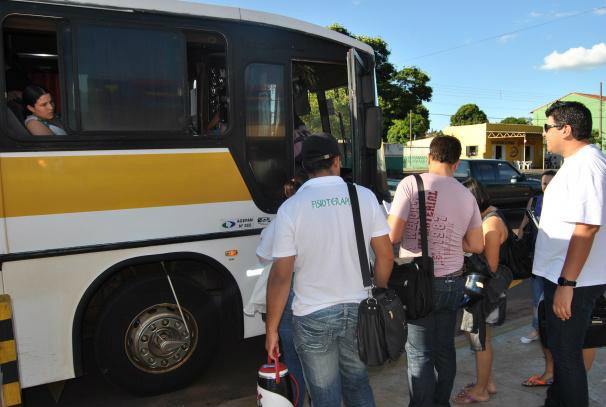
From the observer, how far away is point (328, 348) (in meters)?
2.29

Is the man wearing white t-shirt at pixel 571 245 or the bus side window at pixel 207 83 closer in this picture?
the man wearing white t-shirt at pixel 571 245

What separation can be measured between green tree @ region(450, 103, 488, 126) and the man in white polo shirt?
84.2 m

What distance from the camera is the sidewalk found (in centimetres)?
351

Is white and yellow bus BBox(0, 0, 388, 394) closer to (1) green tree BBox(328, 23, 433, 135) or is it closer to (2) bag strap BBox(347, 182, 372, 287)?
(2) bag strap BBox(347, 182, 372, 287)

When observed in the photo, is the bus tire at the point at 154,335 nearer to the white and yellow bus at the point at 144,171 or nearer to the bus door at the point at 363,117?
the white and yellow bus at the point at 144,171

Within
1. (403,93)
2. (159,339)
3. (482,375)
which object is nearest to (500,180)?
(482,375)

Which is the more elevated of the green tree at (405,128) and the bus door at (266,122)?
the green tree at (405,128)

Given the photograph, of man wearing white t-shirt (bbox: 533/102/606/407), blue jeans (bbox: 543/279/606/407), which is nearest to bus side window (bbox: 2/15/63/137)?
man wearing white t-shirt (bbox: 533/102/606/407)

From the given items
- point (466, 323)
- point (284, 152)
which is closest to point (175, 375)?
point (284, 152)

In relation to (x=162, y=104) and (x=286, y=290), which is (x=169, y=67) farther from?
(x=286, y=290)

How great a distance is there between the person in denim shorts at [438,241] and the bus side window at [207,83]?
1.70 meters

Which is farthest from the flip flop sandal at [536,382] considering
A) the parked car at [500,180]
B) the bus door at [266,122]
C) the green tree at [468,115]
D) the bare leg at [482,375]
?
the green tree at [468,115]

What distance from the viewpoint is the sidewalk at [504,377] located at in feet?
11.5

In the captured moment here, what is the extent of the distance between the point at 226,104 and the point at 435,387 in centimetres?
254
